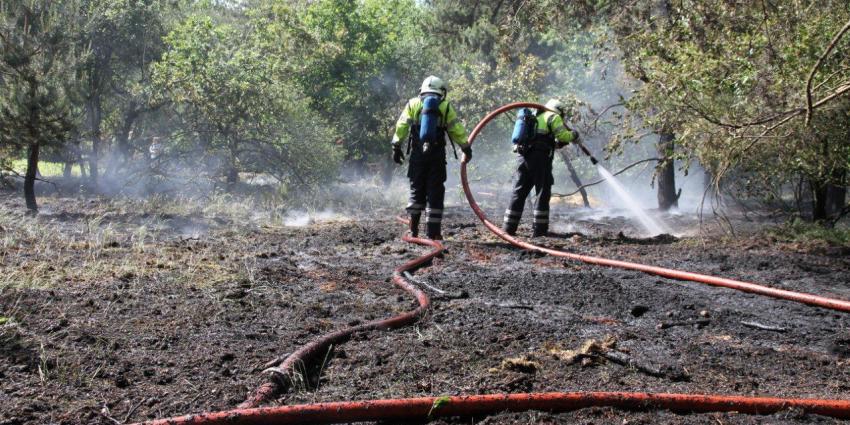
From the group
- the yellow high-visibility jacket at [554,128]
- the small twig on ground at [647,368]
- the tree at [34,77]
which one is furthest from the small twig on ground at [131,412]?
the tree at [34,77]

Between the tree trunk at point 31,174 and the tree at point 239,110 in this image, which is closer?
the tree trunk at point 31,174

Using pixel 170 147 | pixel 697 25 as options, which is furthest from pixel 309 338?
pixel 170 147

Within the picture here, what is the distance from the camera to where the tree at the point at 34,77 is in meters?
9.57

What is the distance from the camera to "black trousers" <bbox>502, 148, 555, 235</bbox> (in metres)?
8.72

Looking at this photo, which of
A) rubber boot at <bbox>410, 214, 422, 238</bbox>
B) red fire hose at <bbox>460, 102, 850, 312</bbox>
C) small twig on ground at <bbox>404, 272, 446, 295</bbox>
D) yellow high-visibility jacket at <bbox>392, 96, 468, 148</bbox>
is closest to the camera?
red fire hose at <bbox>460, 102, 850, 312</bbox>

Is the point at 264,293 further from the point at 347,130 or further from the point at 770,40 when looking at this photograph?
the point at 347,130

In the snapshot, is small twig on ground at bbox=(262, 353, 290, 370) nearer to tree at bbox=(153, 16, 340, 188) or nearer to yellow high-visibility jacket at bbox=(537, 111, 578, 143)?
yellow high-visibility jacket at bbox=(537, 111, 578, 143)

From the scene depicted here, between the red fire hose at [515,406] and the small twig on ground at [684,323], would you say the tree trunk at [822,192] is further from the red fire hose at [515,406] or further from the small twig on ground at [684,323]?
the red fire hose at [515,406]

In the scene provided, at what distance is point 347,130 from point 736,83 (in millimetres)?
11923

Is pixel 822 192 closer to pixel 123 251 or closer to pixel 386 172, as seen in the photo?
pixel 123 251

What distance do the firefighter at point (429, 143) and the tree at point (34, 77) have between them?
15.7 ft

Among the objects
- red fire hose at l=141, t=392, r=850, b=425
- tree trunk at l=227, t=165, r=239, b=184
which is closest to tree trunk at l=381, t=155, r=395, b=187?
tree trunk at l=227, t=165, r=239, b=184

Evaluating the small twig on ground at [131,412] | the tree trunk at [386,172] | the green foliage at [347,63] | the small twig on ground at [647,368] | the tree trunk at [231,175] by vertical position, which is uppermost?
the green foliage at [347,63]

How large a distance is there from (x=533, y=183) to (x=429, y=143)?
5.11ft
